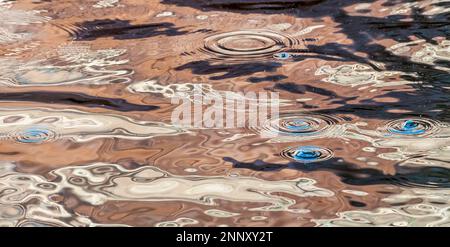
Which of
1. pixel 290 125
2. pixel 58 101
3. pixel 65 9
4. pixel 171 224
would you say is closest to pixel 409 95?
pixel 290 125

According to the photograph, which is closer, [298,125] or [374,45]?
[298,125]

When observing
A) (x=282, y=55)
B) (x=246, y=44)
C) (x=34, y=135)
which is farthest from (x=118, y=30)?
(x=34, y=135)

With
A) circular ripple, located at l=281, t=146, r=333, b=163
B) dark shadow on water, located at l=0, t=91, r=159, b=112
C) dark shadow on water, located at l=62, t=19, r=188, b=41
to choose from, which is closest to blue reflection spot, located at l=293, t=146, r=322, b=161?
circular ripple, located at l=281, t=146, r=333, b=163

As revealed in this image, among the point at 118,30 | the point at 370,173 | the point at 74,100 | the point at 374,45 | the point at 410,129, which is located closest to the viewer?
the point at 370,173

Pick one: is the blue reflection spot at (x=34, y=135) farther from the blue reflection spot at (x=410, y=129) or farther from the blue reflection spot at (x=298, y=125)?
the blue reflection spot at (x=410, y=129)

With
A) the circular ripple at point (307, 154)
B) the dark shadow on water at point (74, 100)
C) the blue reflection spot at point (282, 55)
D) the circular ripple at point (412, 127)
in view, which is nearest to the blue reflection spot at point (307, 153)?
the circular ripple at point (307, 154)

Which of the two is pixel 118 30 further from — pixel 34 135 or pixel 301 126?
pixel 301 126
